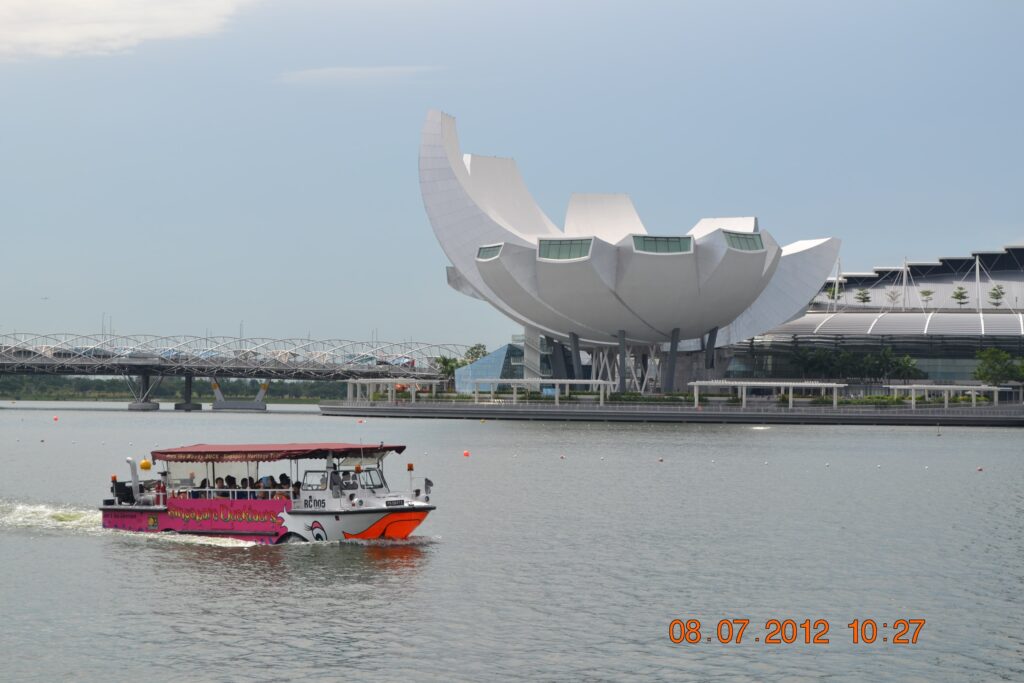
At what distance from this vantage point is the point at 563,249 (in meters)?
116

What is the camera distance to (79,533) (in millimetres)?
38500

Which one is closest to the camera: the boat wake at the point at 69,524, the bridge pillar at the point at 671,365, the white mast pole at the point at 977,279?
the boat wake at the point at 69,524

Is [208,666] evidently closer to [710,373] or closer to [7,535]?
[7,535]

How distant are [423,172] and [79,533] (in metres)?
93.9

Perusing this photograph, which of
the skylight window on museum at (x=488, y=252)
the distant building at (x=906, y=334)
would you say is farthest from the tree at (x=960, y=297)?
the skylight window on museum at (x=488, y=252)

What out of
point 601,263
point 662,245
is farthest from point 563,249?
point 662,245

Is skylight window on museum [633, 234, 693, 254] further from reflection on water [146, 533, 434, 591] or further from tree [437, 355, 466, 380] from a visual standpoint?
reflection on water [146, 533, 434, 591]

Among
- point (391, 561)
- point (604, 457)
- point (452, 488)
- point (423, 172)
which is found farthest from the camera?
point (423, 172)

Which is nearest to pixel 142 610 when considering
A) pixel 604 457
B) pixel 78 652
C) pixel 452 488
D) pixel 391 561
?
pixel 78 652

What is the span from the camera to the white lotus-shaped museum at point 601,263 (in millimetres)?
116062

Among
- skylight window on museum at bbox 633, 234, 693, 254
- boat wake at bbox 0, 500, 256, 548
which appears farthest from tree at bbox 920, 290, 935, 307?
boat wake at bbox 0, 500, 256, 548

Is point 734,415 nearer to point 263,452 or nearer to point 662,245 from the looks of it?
point 662,245

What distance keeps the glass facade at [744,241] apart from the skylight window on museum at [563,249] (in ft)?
37.4

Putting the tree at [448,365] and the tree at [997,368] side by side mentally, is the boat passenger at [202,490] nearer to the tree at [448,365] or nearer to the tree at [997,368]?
the tree at [997,368]
